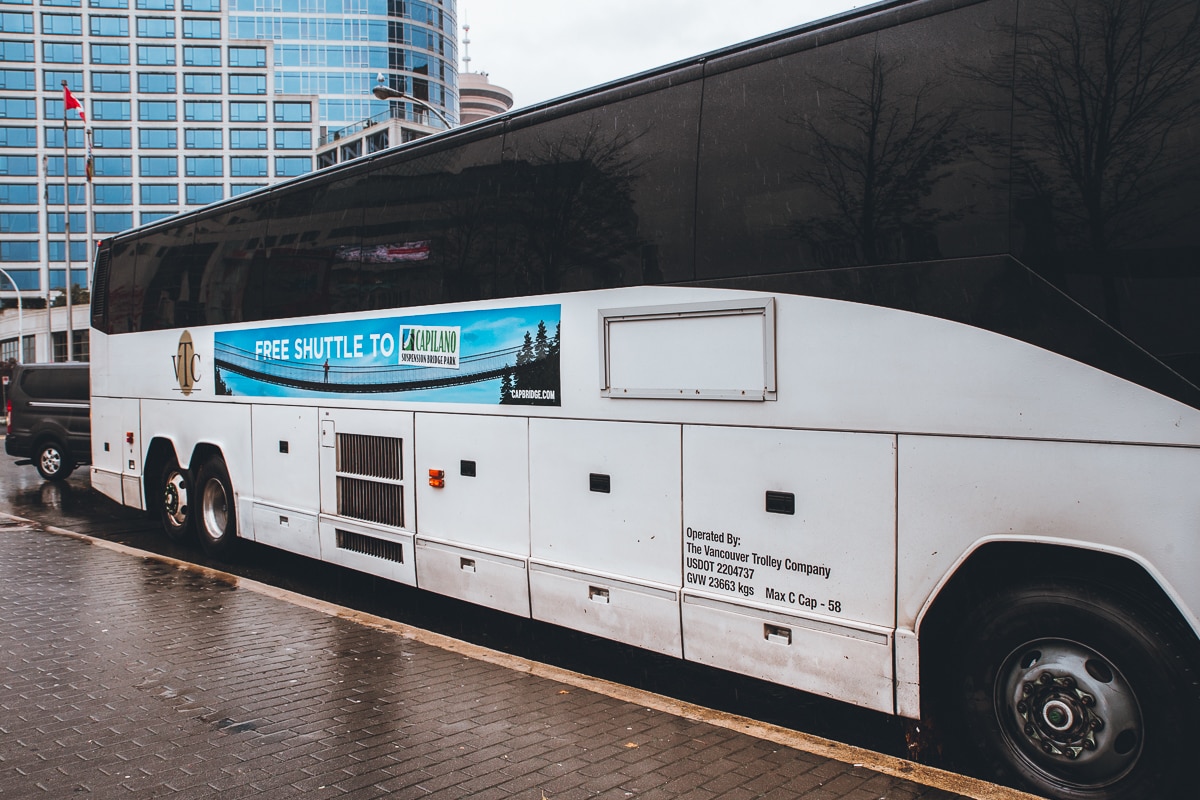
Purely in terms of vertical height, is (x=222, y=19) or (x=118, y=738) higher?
(x=222, y=19)

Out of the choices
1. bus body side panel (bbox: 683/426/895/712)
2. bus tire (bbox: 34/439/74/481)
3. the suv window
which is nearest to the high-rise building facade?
the suv window

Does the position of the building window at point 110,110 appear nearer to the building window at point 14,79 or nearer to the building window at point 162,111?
the building window at point 162,111

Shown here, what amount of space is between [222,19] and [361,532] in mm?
101188

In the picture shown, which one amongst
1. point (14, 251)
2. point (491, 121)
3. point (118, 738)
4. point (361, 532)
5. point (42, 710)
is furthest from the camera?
point (14, 251)

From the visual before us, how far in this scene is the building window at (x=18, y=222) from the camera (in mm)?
92500

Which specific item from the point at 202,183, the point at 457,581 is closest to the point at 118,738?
the point at 457,581

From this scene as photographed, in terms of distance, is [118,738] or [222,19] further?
[222,19]

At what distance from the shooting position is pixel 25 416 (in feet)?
63.5

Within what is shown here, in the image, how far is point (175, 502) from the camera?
38.0ft

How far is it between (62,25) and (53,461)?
9248cm

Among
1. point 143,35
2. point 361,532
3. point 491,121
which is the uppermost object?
point 143,35

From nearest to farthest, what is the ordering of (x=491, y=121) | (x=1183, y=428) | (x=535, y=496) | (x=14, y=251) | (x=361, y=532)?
1. (x=1183, y=428)
2. (x=535, y=496)
3. (x=491, y=121)
4. (x=361, y=532)
5. (x=14, y=251)

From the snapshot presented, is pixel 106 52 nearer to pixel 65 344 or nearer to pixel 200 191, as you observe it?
pixel 200 191

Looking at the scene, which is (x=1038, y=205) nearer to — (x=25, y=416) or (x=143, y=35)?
(x=25, y=416)
